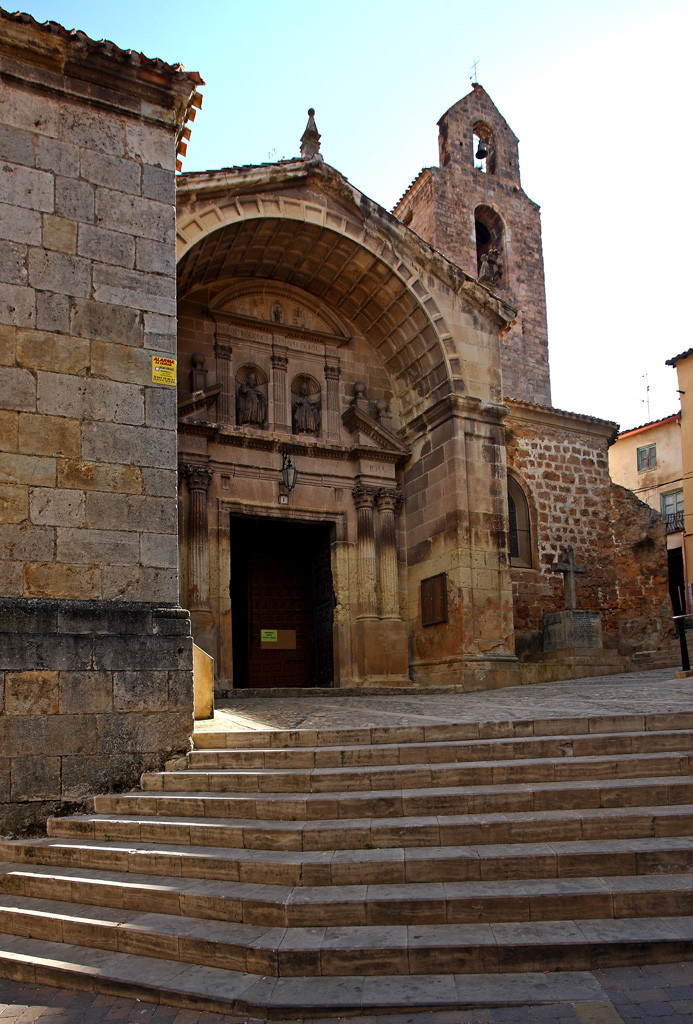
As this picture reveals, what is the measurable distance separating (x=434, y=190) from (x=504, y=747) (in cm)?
2137

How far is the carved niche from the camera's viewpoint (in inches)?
494

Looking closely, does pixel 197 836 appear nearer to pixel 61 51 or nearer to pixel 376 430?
pixel 61 51

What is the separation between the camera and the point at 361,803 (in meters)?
5.14

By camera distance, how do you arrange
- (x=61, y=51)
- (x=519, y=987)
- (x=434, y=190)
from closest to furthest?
(x=519, y=987) → (x=61, y=51) → (x=434, y=190)

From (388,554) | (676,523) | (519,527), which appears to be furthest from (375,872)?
(676,523)

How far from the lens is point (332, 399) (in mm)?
13320

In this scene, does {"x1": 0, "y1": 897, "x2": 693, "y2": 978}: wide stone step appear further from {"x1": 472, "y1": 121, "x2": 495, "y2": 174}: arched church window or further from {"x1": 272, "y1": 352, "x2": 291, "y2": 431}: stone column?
{"x1": 472, "y1": 121, "x2": 495, "y2": 174}: arched church window

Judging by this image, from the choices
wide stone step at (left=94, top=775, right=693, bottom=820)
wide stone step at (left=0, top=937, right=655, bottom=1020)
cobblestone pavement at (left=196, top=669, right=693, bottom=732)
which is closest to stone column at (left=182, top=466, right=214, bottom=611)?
cobblestone pavement at (left=196, top=669, right=693, bottom=732)

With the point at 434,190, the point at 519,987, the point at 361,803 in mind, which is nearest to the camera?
the point at 519,987

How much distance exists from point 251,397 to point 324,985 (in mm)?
9792

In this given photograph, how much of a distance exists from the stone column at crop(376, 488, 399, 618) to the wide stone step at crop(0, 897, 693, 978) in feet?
27.5

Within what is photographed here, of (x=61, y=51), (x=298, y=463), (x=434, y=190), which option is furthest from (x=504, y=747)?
(x=434, y=190)

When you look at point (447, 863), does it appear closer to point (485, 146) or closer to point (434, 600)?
point (434, 600)

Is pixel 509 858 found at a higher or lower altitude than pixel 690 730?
lower
